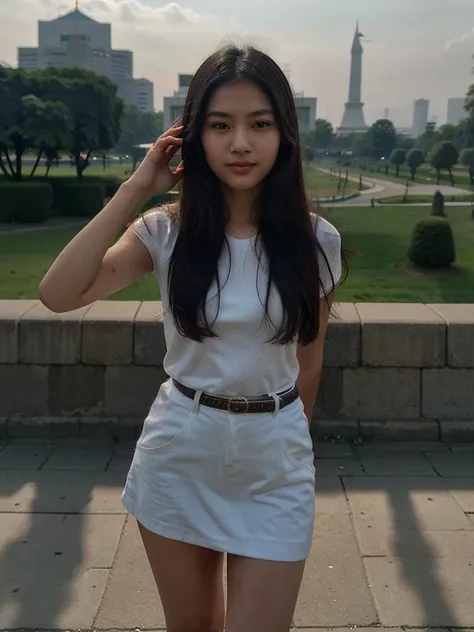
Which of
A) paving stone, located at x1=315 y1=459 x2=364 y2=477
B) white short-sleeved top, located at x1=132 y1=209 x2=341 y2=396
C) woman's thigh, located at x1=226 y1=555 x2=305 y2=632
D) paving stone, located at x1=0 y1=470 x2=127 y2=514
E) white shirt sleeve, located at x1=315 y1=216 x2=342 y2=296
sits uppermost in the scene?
white shirt sleeve, located at x1=315 y1=216 x2=342 y2=296

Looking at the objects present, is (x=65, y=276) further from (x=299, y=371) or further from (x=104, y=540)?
(x=104, y=540)

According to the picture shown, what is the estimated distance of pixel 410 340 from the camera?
4531 millimetres

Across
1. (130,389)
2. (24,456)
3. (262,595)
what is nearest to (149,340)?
(130,389)

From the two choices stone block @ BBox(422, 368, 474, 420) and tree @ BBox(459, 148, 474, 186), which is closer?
stone block @ BBox(422, 368, 474, 420)

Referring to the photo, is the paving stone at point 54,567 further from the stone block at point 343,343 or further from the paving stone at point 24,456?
the stone block at point 343,343

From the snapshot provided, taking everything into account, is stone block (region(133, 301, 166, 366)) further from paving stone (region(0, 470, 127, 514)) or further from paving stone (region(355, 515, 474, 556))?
Result: paving stone (region(355, 515, 474, 556))

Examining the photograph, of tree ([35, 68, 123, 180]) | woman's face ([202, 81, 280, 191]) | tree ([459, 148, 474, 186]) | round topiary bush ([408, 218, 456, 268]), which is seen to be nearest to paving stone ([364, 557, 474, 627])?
woman's face ([202, 81, 280, 191])

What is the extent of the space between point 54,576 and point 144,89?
12846 centimetres

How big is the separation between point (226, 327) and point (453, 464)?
297 cm

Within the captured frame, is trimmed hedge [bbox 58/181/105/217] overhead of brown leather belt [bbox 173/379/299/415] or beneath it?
beneath

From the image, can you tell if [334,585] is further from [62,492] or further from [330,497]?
[62,492]

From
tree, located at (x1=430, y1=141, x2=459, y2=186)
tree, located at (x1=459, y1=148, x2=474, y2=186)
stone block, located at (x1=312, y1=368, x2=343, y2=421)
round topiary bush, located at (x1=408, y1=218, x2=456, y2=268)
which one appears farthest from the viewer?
tree, located at (x1=430, y1=141, x2=459, y2=186)

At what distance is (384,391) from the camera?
4.61 metres

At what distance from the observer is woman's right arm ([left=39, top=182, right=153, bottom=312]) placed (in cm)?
176
